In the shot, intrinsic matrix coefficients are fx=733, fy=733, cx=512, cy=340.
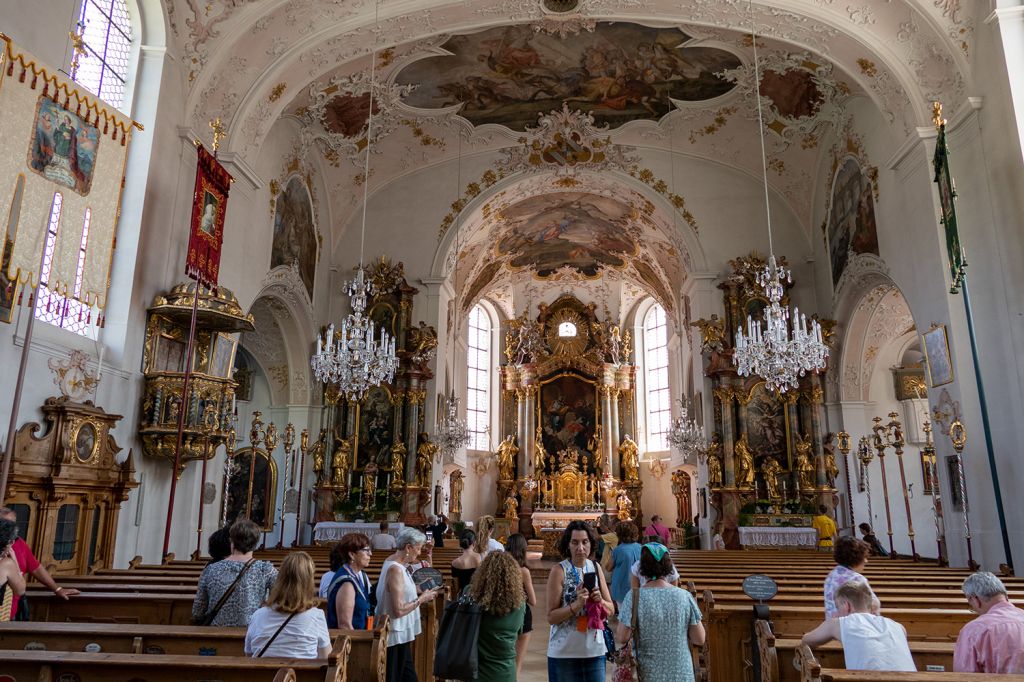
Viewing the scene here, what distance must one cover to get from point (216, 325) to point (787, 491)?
1190cm

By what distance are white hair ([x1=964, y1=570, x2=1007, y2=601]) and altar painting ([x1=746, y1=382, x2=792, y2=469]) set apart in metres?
13.1

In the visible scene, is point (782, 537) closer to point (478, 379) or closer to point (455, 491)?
point (455, 491)

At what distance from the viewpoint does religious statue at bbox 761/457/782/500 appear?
15523 millimetres

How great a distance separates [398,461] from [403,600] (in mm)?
12065

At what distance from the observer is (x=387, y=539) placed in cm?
659

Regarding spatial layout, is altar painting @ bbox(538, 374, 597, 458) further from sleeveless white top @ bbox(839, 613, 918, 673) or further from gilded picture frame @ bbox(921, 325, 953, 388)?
sleeveless white top @ bbox(839, 613, 918, 673)

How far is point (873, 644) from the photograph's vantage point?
320 centimetres

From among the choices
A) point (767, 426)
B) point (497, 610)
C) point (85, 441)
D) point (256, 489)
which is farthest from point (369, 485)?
point (497, 610)

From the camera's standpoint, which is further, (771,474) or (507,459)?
(507,459)

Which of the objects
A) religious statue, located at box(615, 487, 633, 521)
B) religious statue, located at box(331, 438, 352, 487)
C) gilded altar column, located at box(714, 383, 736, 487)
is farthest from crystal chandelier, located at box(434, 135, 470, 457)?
religious statue, located at box(615, 487, 633, 521)

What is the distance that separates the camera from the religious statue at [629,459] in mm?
25391

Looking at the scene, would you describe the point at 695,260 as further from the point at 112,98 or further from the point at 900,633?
the point at 900,633

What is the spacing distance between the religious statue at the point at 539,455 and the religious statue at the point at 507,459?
0.71 meters

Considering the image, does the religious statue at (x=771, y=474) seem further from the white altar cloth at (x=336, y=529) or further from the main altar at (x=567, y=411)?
the main altar at (x=567, y=411)
